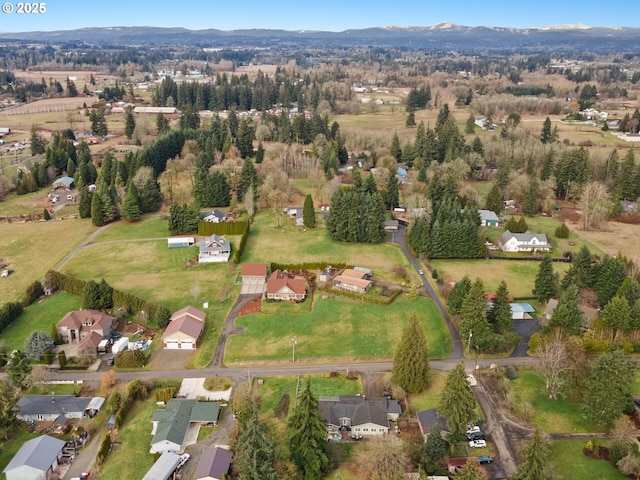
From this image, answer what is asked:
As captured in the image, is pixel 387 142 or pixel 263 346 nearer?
pixel 263 346

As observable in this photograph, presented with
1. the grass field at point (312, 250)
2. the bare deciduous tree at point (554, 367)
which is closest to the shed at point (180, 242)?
the grass field at point (312, 250)

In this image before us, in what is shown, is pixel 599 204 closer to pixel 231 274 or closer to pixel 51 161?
pixel 231 274

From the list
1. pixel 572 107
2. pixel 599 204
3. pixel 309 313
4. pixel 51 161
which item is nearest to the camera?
pixel 309 313

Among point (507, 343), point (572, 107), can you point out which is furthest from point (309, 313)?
point (572, 107)

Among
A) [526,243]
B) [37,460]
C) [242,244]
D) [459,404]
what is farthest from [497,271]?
[37,460]

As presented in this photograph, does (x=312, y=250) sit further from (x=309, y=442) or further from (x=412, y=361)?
(x=309, y=442)

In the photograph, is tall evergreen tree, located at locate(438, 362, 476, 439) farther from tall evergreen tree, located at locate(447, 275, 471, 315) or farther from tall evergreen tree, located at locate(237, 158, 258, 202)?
tall evergreen tree, located at locate(237, 158, 258, 202)

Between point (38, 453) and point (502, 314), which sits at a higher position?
point (502, 314)
